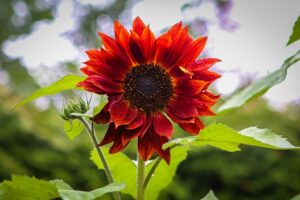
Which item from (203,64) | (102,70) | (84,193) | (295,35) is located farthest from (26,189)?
(295,35)

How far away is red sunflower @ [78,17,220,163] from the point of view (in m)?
0.63

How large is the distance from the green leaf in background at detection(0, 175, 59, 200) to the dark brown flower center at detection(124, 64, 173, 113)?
0.54 ft

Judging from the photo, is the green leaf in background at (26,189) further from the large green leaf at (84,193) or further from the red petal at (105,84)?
the red petal at (105,84)

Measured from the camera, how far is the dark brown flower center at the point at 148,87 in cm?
67

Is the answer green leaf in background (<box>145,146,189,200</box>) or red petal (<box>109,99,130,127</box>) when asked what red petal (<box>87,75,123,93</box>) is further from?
green leaf in background (<box>145,146,189,200</box>)

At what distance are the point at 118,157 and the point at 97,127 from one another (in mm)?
1987

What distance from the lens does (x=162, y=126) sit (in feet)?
2.09

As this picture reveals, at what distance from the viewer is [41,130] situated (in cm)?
252

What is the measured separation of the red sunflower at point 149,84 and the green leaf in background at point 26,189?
0.30 feet

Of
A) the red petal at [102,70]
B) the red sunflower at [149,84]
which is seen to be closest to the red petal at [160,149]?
the red sunflower at [149,84]

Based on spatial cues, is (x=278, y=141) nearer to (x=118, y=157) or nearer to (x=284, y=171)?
(x=118, y=157)

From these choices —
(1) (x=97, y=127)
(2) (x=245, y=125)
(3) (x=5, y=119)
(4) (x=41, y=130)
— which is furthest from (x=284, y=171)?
(3) (x=5, y=119)

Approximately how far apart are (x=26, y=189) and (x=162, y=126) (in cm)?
19

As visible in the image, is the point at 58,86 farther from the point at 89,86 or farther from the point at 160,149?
the point at 160,149
